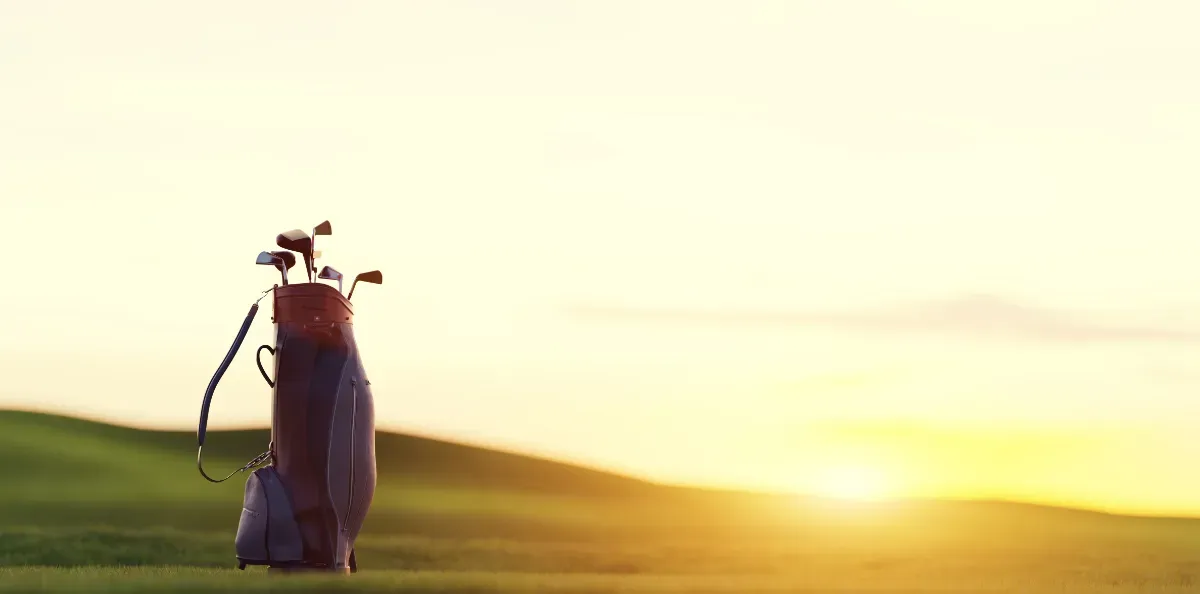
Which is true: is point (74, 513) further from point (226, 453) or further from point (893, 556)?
point (893, 556)

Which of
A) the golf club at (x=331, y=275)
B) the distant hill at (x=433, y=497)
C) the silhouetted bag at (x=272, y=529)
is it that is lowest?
the silhouetted bag at (x=272, y=529)

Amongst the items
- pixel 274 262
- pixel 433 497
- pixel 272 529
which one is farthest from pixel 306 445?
pixel 433 497

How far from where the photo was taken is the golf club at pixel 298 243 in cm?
1783

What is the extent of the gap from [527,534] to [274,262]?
13.1 metres

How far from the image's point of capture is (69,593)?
49.6ft

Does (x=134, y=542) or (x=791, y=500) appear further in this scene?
(x=791, y=500)

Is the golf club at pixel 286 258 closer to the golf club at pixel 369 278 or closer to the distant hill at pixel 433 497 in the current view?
the golf club at pixel 369 278

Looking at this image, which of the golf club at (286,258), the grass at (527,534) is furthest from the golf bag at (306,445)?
the grass at (527,534)

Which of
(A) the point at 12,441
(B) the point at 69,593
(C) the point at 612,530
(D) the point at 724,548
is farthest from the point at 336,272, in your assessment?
(A) the point at 12,441

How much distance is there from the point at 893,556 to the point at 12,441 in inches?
928

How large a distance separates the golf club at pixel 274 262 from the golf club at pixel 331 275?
0.42 m

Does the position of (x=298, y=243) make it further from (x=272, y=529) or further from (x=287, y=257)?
(x=272, y=529)

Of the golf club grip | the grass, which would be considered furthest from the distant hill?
the golf club grip

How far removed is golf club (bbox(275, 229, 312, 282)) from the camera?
17.8m
